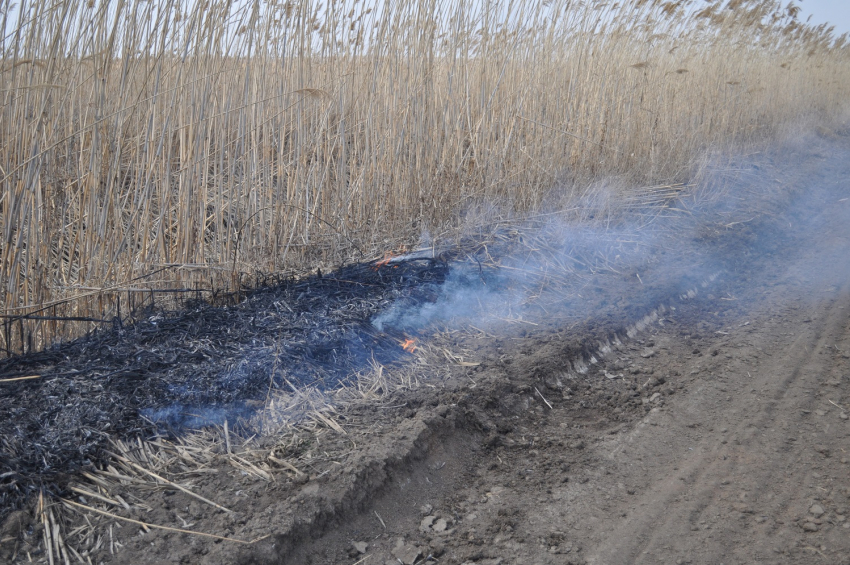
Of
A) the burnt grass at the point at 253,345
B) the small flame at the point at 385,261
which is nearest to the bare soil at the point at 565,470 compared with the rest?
the burnt grass at the point at 253,345

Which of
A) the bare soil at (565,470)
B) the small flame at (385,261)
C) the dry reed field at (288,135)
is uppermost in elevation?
the dry reed field at (288,135)

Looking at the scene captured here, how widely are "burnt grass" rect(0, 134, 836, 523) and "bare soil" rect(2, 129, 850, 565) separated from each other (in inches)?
9.0

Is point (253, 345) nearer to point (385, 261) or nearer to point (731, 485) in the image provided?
point (385, 261)

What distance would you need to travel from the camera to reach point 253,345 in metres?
2.57

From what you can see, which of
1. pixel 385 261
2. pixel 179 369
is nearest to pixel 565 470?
pixel 179 369

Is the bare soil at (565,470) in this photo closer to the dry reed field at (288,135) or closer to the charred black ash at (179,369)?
the charred black ash at (179,369)

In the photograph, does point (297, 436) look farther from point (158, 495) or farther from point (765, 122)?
point (765, 122)

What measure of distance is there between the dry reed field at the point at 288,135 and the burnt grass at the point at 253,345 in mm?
298

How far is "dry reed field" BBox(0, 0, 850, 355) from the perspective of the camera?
2508 mm

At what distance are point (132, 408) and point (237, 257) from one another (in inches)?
50.4

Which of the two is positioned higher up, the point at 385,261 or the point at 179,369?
the point at 385,261

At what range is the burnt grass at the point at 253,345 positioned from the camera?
76.7 inches

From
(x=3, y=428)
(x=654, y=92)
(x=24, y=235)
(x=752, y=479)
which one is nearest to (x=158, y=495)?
(x=3, y=428)

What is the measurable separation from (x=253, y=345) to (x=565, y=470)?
141 centimetres
